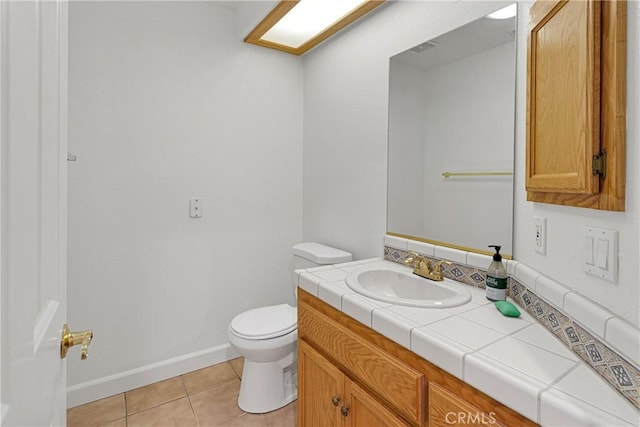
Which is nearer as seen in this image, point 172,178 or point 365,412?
point 365,412

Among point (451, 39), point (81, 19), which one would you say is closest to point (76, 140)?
point (81, 19)

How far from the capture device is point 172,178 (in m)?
2.12

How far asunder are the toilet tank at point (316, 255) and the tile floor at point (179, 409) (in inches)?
32.1

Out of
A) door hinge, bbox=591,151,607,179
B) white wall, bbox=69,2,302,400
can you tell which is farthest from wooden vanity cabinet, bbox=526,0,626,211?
white wall, bbox=69,2,302,400

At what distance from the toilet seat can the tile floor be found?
0.46 metres

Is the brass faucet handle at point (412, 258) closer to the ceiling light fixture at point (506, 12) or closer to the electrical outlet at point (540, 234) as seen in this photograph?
the electrical outlet at point (540, 234)

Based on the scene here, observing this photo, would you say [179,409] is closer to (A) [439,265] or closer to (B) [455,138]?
(A) [439,265]

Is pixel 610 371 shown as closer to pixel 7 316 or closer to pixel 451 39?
pixel 7 316

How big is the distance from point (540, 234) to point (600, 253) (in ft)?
1.03

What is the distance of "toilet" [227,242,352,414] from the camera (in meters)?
1.75

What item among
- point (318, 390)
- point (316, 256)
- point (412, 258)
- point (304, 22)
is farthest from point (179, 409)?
point (304, 22)

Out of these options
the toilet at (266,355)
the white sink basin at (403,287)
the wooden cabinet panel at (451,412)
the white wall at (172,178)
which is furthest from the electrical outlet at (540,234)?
the white wall at (172,178)

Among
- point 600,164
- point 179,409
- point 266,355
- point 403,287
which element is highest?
point 600,164

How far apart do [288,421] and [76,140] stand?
1.90 m
